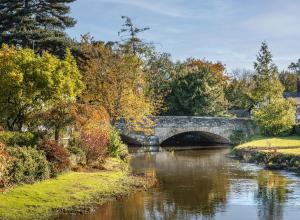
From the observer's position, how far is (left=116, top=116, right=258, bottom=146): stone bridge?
5838cm

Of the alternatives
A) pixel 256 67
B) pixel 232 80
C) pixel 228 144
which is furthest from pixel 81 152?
pixel 232 80

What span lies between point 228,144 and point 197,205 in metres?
40.0

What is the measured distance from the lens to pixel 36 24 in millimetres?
54844

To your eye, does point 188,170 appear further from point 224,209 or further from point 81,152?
point 224,209

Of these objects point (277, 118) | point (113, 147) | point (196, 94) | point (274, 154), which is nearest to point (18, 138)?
point (113, 147)

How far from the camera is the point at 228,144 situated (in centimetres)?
6156

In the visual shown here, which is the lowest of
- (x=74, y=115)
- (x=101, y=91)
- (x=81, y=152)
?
(x=81, y=152)

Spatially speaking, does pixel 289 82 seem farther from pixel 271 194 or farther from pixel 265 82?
pixel 271 194

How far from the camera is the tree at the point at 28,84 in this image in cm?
2741

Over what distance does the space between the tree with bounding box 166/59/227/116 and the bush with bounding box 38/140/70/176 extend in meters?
42.5

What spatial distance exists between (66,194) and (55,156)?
3.92 metres

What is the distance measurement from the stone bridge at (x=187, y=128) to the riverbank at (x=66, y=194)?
98.8 ft

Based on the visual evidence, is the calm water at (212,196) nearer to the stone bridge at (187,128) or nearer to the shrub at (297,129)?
the stone bridge at (187,128)

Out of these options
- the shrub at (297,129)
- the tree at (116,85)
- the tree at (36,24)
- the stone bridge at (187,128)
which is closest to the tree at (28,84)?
the tree at (116,85)
